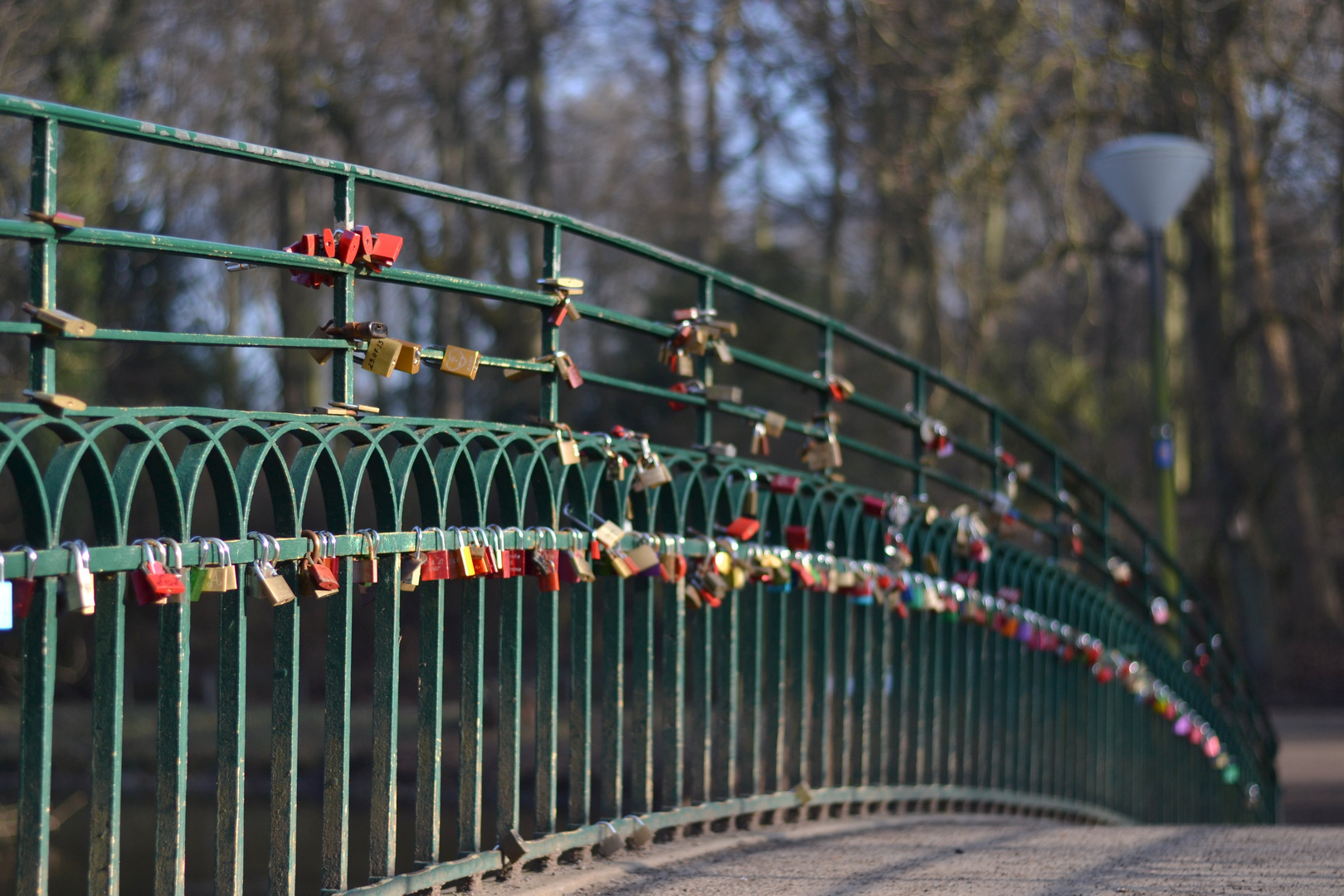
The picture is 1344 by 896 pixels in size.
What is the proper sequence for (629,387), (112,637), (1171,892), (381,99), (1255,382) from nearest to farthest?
(112,637) < (1171,892) < (629,387) < (381,99) < (1255,382)

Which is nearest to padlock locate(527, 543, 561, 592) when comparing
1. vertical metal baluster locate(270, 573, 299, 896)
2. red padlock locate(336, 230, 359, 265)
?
vertical metal baluster locate(270, 573, 299, 896)

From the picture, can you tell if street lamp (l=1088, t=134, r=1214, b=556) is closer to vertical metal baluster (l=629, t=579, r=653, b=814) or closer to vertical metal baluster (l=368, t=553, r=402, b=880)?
vertical metal baluster (l=629, t=579, r=653, b=814)

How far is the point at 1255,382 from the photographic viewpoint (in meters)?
21.6

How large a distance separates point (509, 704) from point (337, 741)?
1.82ft

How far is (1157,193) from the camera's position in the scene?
8.37 m

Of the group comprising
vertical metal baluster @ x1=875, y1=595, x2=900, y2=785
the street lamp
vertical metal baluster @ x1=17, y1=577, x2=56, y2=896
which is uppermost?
the street lamp

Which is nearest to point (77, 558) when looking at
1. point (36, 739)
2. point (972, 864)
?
point (36, 739)

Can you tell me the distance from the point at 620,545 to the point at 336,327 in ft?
3.67

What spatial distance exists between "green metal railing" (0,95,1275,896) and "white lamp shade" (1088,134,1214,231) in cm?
256

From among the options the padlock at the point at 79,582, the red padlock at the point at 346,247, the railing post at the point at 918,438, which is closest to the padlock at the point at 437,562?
the red padlock at the point at 346,247

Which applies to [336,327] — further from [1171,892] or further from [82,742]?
[82,742]

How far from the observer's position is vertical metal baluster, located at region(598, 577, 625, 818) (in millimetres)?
3621

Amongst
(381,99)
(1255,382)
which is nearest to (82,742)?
(381,99)

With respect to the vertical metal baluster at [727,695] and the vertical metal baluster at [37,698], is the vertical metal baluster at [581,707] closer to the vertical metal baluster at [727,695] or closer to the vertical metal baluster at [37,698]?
the vertical metal baluster at [727,695]
